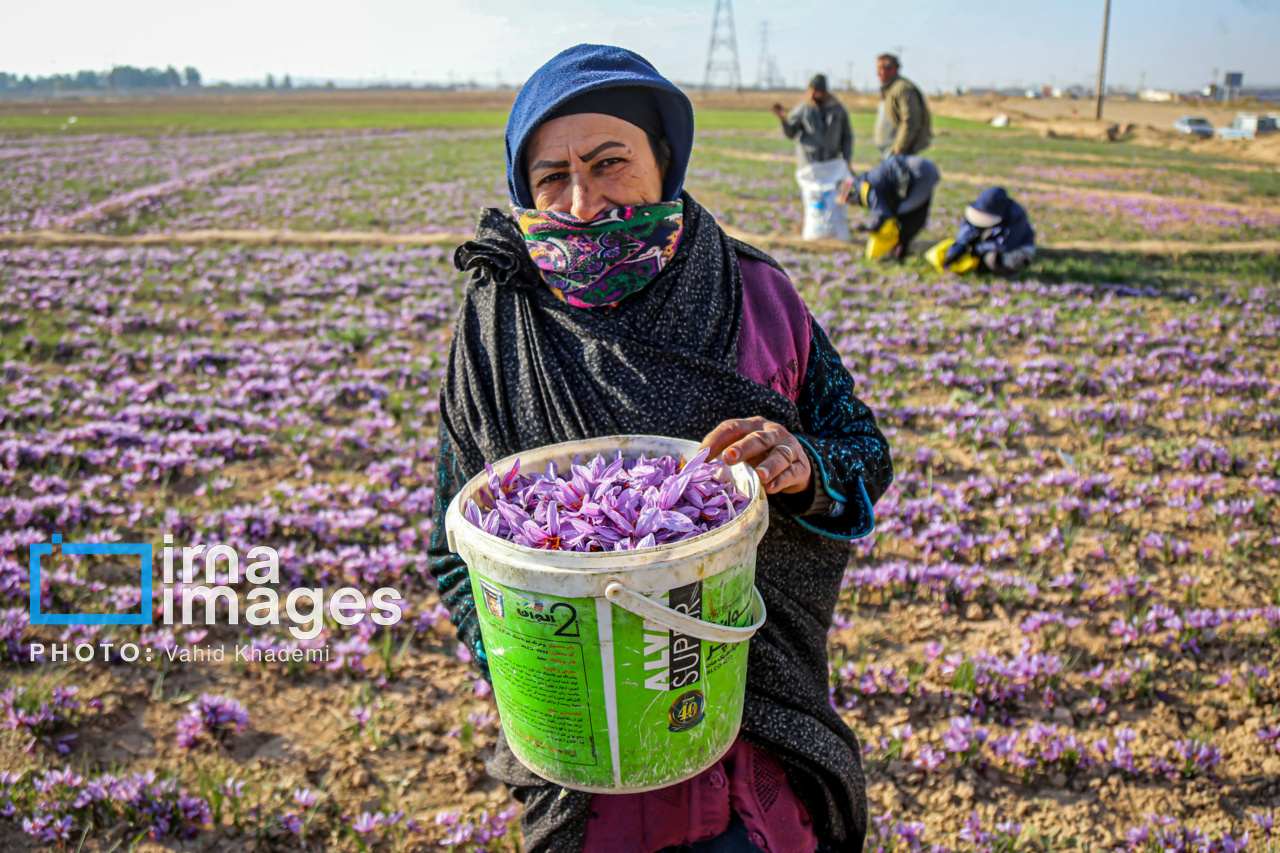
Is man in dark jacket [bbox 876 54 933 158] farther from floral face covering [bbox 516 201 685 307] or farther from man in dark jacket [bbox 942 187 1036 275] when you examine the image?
floral face covering [bbox 516 201 685 307]

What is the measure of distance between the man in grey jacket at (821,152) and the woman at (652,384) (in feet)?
29.2

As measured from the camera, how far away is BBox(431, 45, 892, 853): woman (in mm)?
1844

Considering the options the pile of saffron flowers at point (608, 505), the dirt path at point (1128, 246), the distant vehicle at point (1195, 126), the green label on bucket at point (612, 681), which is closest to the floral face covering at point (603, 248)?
the pile of saffron flowers at point (608, 505)

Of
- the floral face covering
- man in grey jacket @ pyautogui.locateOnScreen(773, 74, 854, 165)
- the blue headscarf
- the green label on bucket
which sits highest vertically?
man in grey jacket @ pyautogui.locateOnScreen(773, 74, 854, 165)

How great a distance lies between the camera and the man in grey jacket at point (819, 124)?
1059 centimetres

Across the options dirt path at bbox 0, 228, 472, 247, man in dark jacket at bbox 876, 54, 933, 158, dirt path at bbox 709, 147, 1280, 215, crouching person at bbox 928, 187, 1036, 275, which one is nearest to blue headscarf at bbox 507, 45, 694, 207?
crouching person at bbox 928, 187, 1036, 275

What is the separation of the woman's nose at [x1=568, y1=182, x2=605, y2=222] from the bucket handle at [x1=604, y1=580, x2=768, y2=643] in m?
0.95

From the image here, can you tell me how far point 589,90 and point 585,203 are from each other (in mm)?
242

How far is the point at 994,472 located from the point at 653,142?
3684mm

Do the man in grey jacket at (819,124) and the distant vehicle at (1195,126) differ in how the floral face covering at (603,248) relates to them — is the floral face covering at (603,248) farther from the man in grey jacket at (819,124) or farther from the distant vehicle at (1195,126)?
the distant vehicle at (1195,126)

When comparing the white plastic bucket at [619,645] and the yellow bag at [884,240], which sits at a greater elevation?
the yellow bag at [884,240]

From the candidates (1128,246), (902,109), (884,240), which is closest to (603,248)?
(884,240)

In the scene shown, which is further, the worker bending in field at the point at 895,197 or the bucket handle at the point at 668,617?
the worker bending in field at the point at 895,197

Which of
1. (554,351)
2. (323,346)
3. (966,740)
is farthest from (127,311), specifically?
(966,740)
